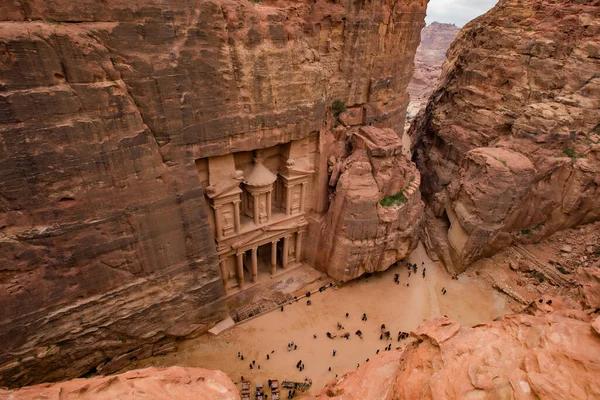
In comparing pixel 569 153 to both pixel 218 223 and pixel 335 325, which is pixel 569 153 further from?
pixel 218 223

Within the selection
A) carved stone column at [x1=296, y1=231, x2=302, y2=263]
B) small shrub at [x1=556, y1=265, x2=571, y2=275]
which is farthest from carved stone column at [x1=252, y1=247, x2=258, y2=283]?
small shrub at [x1=556, y1=265, x2=571, y2=275]

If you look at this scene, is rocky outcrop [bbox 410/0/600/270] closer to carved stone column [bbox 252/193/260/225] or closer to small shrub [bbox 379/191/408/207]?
small shrub [bbox 379/191/408/207]

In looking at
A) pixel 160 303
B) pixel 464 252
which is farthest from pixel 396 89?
pixel 160 303

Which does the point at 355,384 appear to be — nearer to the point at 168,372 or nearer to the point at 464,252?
the point at 168,372

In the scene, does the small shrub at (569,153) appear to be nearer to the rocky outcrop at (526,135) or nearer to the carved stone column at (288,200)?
the rocky outcrop at (526,135)

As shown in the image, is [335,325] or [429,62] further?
[429,62]

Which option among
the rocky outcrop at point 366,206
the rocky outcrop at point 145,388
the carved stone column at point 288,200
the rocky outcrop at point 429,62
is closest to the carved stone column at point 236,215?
the carved stone column at point 288,200

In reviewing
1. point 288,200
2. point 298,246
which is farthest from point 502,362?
point 298,246
